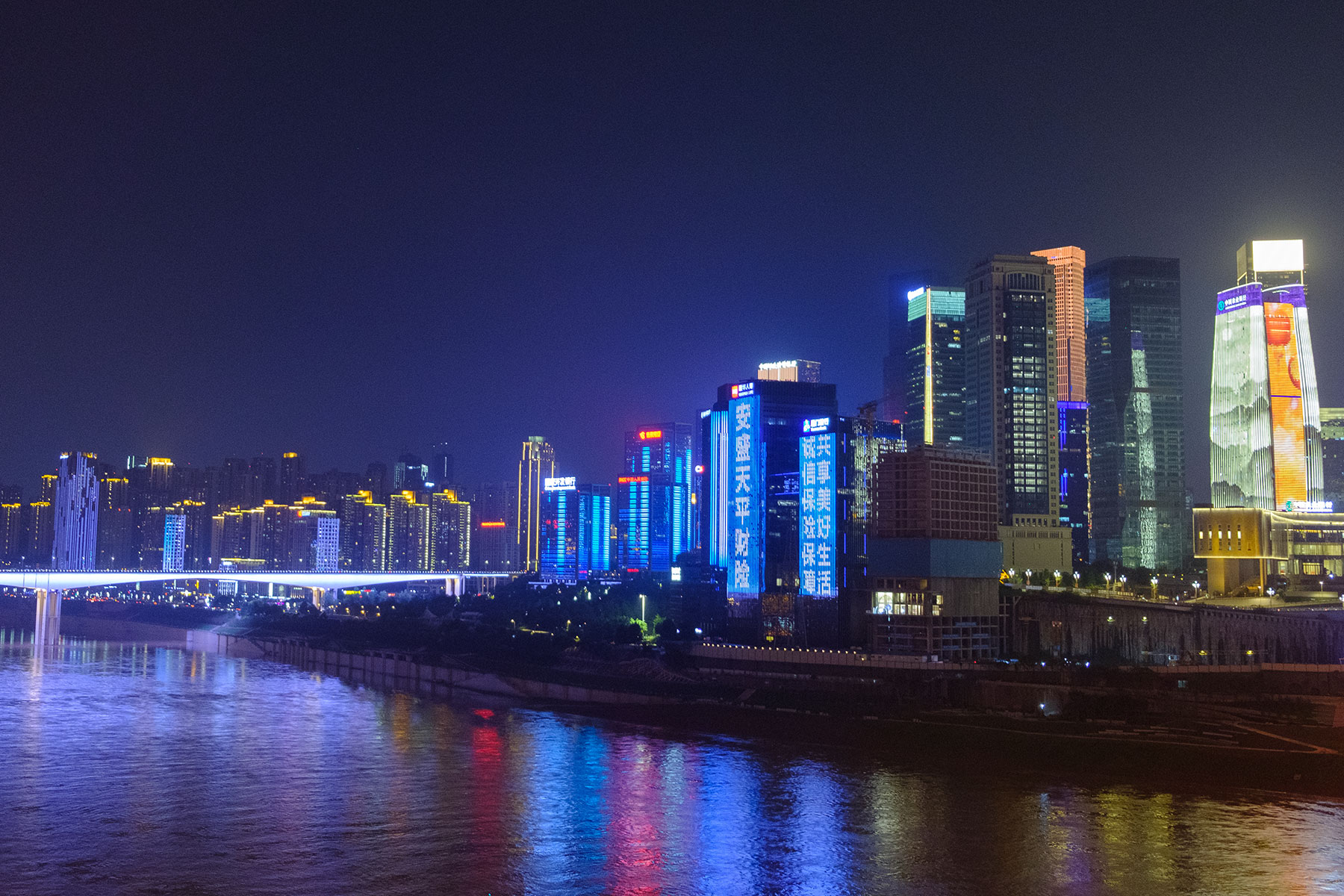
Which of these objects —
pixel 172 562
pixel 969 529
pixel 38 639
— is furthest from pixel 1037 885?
pixel 172 562

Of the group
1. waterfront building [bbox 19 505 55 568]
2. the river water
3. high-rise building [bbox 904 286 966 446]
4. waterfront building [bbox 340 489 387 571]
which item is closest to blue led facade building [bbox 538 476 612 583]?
waterfront building [bbox 340 489 387 571]

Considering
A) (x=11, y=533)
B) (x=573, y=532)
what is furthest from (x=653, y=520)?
(x=11, y=533)

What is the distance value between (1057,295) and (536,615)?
8233 centimetres

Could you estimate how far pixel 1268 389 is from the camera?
84125 millimetres

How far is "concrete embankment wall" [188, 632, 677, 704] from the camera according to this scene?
194ft

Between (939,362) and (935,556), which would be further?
(939,362)

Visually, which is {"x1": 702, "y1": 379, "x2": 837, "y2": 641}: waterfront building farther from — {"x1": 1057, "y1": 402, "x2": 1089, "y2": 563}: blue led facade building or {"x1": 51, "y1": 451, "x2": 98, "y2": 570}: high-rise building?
{"x1": 51, "y1": 451, "x2": 98, "y2": 570}: high-rise building

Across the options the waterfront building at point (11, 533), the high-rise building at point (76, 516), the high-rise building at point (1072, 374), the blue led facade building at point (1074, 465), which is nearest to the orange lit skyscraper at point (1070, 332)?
the high-rise building at point (1072, 374)

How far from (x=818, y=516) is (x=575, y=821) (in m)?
41.9

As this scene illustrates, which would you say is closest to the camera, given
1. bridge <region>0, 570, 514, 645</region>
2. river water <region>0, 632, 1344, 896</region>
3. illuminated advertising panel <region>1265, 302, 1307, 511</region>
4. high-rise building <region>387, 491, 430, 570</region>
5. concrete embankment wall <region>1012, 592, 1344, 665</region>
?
river water <region>0, 632, 1344, 896</region>

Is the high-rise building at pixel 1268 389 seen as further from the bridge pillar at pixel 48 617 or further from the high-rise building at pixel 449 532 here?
the high-rise building at pixel 449 532

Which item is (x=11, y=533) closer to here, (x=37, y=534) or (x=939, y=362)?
(x=37, y=534)

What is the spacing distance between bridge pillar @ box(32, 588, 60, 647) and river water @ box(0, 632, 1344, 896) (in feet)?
201

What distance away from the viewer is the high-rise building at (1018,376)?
110875 millimetres
